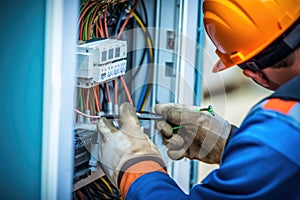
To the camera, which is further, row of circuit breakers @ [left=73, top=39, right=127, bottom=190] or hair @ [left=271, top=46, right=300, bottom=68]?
row of circuit breakers @ [left=73, top=39, right=127, bottom=190]

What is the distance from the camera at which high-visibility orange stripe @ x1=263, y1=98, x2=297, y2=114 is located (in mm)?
1044

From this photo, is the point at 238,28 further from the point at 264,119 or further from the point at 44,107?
the point at 44,107

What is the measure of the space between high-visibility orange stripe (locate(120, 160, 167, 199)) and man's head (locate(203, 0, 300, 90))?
1.19 feet

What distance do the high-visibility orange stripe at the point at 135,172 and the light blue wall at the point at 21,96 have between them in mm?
223

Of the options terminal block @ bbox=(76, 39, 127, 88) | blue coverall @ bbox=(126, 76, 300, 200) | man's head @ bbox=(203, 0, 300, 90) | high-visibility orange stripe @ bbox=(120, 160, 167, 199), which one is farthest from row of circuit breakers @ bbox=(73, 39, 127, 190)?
blue coverall @ bbox=(126, 76, 300, 200)

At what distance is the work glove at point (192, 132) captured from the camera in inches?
65.9

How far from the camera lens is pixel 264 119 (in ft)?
3.44

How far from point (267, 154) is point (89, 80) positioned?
0.68 meters

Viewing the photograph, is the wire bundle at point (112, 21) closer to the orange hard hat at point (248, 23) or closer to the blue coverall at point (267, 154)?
the orange hard hat at point (248, 23)

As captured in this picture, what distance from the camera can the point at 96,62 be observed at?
1534mm

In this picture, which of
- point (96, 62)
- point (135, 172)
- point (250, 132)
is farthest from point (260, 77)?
point (96, 62)

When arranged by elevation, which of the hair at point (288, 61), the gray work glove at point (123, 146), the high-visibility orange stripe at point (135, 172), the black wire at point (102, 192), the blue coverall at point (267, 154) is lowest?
the black wire at point (102, 192)

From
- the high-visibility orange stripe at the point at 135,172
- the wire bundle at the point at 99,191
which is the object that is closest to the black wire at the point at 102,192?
the wire bundle at the point at 99,191

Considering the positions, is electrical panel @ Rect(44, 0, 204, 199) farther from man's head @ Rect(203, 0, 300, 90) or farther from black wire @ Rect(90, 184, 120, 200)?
man's head @ Rect(203, 0, 300, 90)
